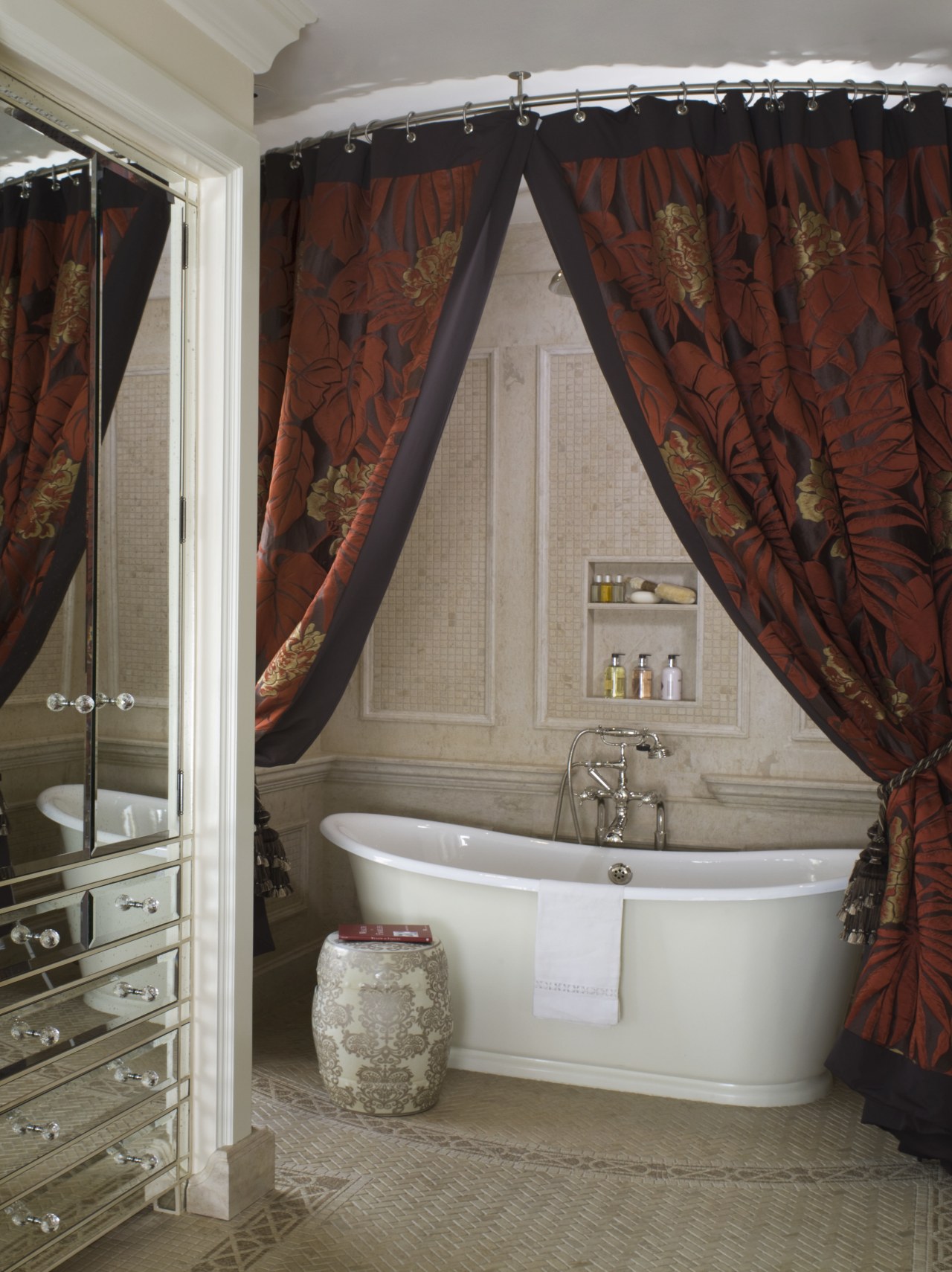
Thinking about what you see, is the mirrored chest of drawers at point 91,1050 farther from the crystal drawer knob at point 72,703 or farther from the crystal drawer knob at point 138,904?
the crystal drawer knob at point 72,703

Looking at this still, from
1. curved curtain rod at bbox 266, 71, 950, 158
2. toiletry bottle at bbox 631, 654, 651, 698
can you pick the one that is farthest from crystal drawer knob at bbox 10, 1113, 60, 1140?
toiletry bottle at bbox 631, 654, 651, 698

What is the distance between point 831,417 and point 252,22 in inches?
61.6

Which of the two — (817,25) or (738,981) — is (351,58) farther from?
(738,981)

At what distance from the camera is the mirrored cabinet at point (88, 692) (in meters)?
2.08

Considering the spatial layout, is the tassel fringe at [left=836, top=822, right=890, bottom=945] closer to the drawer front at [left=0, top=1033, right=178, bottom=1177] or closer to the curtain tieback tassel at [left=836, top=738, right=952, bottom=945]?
the curtain tieback tassel at [left=836, top=738, right=952, bottom=945]

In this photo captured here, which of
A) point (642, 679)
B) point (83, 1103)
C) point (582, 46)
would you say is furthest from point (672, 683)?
point (83, 1103)

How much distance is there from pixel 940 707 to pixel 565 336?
7.11 ft

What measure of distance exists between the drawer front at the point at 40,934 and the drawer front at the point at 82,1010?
53 mm

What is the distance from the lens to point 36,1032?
7.07 feet

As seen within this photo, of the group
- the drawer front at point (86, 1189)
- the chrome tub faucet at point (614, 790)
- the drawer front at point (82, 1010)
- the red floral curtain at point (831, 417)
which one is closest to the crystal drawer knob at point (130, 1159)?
the drawer front at point (86, 1189)

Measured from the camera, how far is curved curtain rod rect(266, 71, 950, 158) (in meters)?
2.68

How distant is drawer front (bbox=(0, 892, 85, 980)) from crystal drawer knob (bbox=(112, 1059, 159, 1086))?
0.99ft

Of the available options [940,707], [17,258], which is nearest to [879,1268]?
[940,707]

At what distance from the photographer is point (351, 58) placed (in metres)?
2.79
